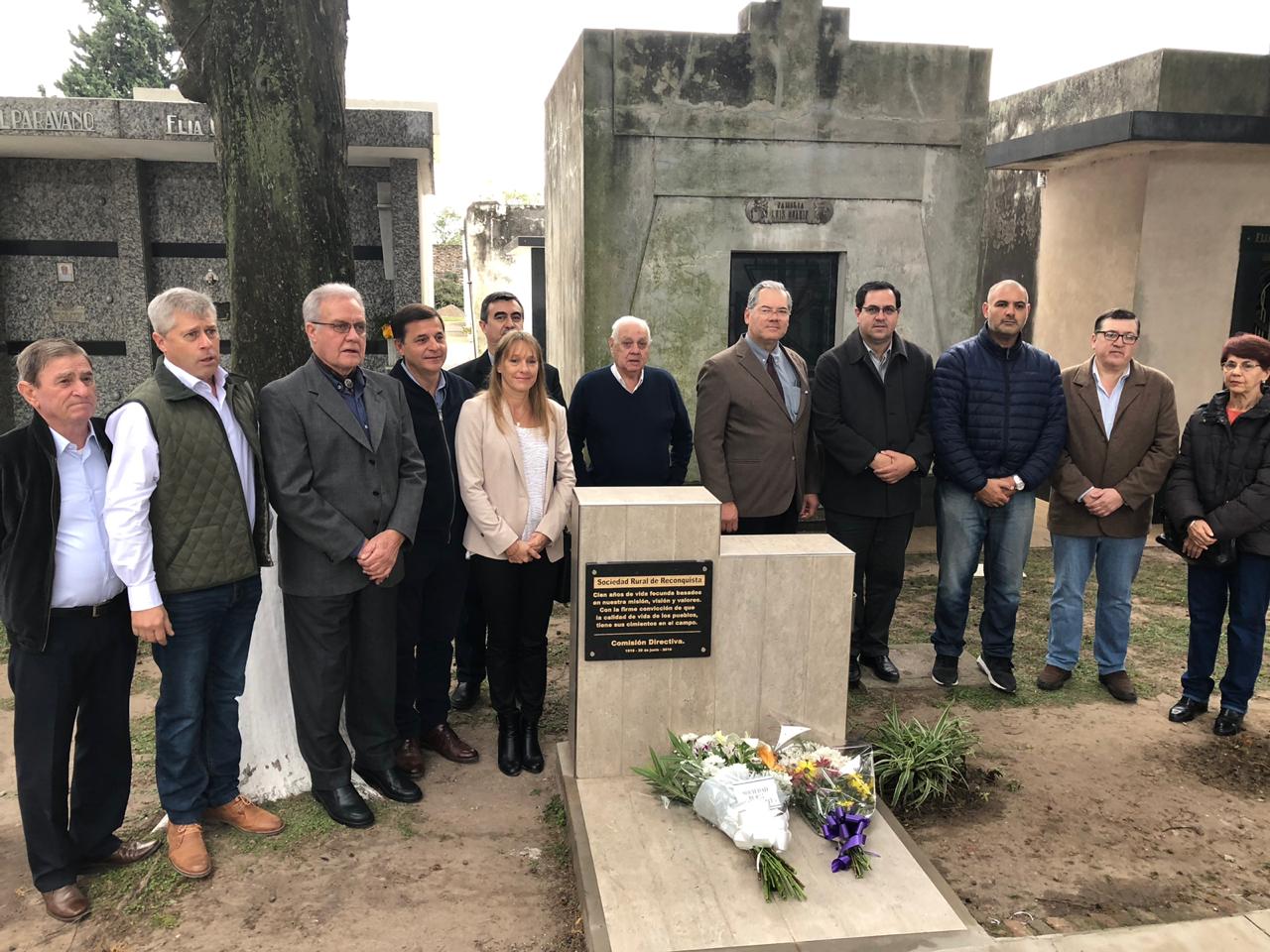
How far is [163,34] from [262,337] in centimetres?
3301

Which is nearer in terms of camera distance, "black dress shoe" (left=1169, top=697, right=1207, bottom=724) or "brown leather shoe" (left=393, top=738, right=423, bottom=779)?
"brown leather shoe" (left=393, top=738, right=423, bottom=779)

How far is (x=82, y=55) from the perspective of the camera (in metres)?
31.6

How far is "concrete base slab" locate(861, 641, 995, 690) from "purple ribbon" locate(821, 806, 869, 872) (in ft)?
5.87

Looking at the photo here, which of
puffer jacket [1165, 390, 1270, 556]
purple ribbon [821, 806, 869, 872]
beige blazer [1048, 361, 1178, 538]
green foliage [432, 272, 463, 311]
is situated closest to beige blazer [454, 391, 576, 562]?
purple ribbon [821, 806, 869, 872]

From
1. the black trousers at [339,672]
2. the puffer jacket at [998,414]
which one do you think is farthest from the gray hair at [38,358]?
the puffer jacket at [998,414]

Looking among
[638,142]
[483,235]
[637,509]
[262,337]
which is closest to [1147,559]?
[638,142]

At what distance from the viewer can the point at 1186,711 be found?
4910 millimetres

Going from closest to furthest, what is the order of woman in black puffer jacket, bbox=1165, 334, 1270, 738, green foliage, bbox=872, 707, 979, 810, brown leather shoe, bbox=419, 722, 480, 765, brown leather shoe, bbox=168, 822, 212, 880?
brown leather shoe, bbox=168, 822, 212, 880, green foliage, bbox=872, 707, 979, 810, brown leather shoe, bbox=419, 722, 480, 765, woman in black puffer jacket, bbox=1165, 334, 1270, 738

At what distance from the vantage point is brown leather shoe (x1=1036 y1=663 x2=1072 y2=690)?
17.4 ft

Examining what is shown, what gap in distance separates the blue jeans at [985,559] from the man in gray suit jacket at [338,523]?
2.89 metres

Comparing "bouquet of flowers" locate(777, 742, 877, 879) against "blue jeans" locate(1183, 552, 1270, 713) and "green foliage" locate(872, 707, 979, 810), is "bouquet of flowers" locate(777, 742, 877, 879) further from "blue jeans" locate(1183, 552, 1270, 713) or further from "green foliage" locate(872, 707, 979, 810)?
"blue jeans" locate(1183, 552, 1270, 713)

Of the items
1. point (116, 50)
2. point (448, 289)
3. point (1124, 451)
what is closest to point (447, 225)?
point (448, 289)

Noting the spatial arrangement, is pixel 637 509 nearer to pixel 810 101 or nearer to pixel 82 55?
pixel 810 101

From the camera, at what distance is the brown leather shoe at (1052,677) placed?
17.4 ft
